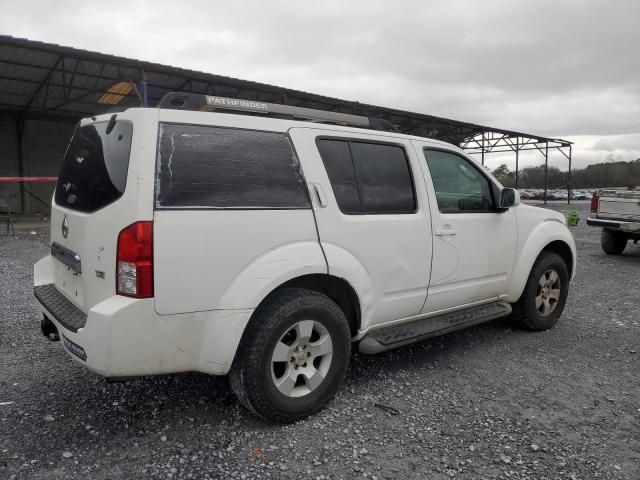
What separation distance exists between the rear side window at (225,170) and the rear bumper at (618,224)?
26.9ft

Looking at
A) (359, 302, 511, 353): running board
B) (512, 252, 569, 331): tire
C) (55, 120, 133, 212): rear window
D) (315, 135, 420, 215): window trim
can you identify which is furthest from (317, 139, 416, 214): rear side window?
(512, 252, 569, 331): tire

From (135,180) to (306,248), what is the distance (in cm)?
100

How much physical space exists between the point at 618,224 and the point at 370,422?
827 centimetres

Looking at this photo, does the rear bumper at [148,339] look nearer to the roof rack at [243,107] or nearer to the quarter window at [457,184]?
the roof rack at [243,107]

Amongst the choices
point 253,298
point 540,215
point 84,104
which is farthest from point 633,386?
point 84,104

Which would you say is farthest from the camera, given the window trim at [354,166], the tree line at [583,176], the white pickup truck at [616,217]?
the tree line at [583,176]

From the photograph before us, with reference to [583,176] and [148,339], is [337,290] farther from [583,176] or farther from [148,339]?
[583,176]

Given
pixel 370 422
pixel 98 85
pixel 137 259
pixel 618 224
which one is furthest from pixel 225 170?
pixel 98 85

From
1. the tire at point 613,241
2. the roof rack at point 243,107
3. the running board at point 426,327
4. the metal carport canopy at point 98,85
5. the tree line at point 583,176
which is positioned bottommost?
the running board at point 426,327

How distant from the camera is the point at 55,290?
10.4 feet

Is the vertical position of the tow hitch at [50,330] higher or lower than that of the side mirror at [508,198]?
lower

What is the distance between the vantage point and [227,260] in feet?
8.38

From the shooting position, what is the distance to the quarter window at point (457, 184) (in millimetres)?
3719

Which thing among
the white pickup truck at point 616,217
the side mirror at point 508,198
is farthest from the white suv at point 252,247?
the white pickup truck at point 616,217
